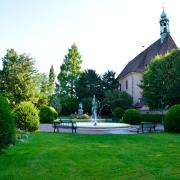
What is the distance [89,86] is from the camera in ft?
203

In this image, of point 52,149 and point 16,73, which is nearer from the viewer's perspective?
point 52,149

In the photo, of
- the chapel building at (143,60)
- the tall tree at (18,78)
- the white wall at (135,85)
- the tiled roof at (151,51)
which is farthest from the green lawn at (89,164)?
the white wall at (135,85)

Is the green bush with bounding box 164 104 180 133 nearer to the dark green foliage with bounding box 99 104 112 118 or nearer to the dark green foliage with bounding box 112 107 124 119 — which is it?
the dark green foliage with bounding box 112 107 124 119

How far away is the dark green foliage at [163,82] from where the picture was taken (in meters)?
34.8

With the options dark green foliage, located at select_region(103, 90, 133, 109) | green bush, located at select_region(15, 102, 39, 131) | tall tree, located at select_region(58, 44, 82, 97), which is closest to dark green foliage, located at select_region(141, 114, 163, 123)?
dark green foliage, located at select_region(103, 90, 133, 109)

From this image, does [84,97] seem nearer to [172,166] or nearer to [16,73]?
[16,73]

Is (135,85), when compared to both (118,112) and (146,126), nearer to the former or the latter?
(118,112)

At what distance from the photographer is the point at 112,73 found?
63.9 metres

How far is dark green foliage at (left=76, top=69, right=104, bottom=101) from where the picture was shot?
61000 mm

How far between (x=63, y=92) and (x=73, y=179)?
5841 cm

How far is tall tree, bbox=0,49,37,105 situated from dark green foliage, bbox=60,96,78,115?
1253cm

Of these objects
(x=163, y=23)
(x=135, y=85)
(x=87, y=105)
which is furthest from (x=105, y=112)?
(x=163, y=23)

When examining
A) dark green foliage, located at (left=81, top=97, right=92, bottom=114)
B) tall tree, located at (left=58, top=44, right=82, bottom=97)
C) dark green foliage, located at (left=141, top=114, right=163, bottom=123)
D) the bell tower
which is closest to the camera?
dark green foliage, located at (left=141, top=114, right=163, bottom=123)

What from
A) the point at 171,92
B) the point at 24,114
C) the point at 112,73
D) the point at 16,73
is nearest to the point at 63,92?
the point at 112,73
